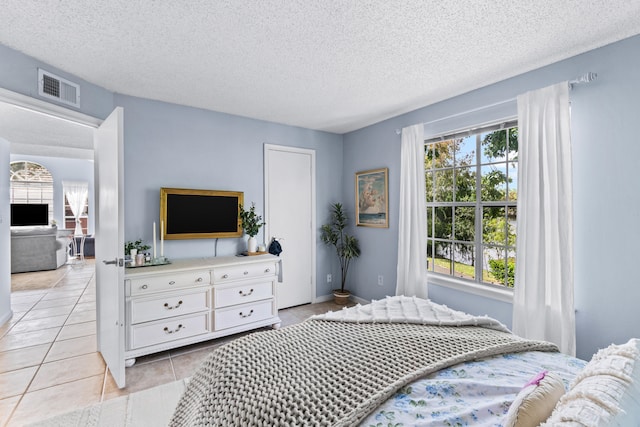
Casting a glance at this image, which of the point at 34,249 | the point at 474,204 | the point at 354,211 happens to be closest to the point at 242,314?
the point at 354,211

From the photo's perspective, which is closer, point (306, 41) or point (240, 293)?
point (306, 41)

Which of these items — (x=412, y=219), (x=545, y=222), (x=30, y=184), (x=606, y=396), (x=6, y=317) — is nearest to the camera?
(x=606, y=396)

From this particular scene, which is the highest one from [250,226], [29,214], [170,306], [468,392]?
[29,214]

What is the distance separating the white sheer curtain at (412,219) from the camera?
10.4 ft

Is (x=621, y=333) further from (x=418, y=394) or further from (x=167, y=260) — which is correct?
(x=167, y=260)

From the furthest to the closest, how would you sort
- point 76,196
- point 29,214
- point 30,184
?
point 76,196, point 30,184, point 29,214

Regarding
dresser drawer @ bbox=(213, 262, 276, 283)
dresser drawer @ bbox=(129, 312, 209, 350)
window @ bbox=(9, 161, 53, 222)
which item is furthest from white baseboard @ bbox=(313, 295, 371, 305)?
window @ bbox=(9, 161, 53, 222)

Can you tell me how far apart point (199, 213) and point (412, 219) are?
91.8 inches

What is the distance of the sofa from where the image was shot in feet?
19.2

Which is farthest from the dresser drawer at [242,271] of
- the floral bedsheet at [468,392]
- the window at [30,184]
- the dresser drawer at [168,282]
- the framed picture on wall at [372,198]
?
the window at [30,184]

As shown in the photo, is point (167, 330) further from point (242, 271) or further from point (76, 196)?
point (76, 196)

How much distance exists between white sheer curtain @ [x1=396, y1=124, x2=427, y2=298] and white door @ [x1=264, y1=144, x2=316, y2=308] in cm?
134

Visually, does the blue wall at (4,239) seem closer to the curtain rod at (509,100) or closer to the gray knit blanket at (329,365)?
the gray knit blanket at (329,365)

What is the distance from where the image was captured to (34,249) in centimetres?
600
